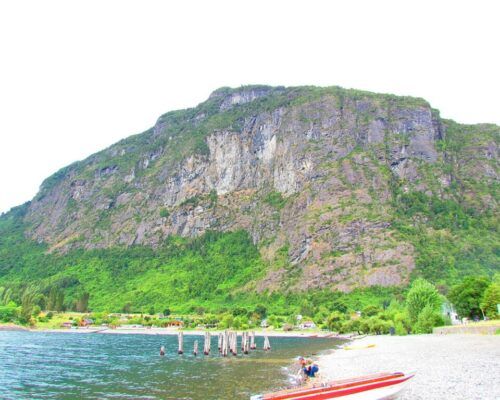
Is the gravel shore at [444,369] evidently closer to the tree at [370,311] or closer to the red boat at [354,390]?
the red boat at [354,390]

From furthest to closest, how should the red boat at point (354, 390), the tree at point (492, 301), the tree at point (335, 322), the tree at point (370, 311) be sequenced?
the tree at point (370, 311), the tree at point (335, 322), the tree at point (492, 301), the red boat at point (354, 390)

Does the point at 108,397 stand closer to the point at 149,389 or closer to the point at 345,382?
the point at 149,389

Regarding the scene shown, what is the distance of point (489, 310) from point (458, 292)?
1613 cm

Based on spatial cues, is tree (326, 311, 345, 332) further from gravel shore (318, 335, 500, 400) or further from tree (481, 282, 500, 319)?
gravel shore (318, 335, 500, 400)

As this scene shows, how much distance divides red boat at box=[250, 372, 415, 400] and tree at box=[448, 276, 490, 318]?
246 feet

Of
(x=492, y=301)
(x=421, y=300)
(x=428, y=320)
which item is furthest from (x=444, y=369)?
(x=421, y=300)

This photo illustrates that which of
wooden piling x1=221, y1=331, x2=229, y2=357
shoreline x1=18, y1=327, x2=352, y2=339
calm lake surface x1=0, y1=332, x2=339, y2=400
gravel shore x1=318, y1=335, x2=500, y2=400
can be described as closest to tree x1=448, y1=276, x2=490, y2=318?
gravel shore x1=318, y1=335, x2=500, y2=400

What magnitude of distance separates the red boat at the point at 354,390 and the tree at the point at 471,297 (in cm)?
7490

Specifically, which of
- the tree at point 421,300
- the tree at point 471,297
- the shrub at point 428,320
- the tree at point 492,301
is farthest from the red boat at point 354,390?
the tree at point 421,300

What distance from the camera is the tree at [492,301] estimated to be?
83.7 metres

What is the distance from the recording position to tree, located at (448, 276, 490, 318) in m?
96.8

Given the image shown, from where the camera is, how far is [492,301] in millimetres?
84812

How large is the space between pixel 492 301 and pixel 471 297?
12883 mm

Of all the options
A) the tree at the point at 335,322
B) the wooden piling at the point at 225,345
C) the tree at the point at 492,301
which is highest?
the tree at the point at 492,301
